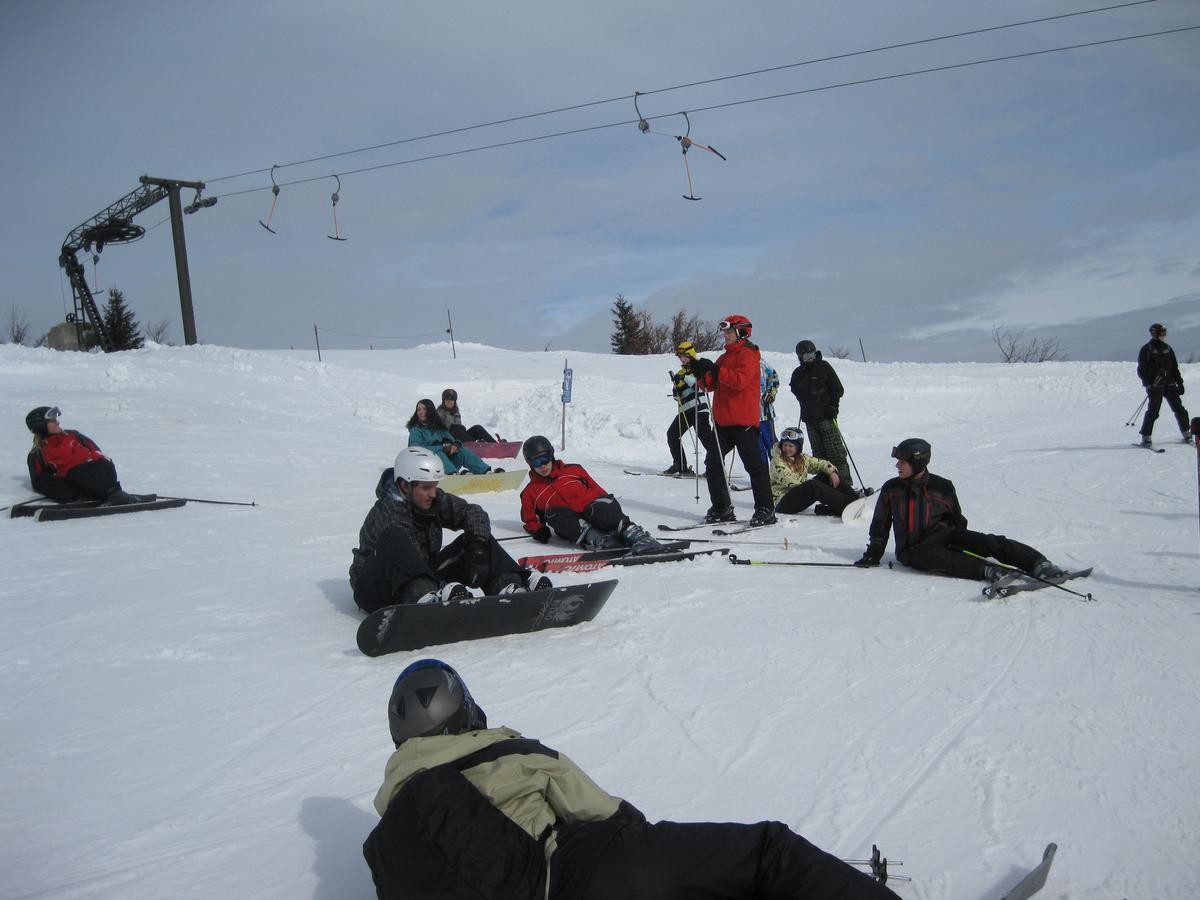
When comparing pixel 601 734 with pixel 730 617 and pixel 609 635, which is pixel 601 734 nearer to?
pixel 609 635

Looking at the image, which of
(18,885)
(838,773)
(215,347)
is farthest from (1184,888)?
(215,347)

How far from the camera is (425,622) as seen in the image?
16.3 feet

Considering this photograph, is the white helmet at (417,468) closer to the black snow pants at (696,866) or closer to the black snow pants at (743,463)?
the black snow pants at (696,866)

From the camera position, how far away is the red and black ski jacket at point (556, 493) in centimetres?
826

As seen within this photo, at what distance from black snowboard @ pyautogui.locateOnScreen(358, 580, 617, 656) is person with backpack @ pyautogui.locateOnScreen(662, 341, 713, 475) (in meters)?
3.87

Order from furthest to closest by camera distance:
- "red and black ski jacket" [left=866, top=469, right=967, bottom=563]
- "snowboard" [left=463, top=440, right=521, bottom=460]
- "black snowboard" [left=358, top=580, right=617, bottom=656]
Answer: "snowboard" [left=463, top=440, right=521, bottom=460] → "red and black ski jacket" [left=866, top=469, right=967, bottom=563] → "black snowboard" [left=358, top=580, right=617, bottom=656]

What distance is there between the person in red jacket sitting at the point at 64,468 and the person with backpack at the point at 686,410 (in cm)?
608

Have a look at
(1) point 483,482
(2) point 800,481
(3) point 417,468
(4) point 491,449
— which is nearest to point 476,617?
(3) point 417,468

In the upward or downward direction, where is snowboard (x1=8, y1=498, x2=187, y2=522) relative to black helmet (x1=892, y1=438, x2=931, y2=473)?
upward

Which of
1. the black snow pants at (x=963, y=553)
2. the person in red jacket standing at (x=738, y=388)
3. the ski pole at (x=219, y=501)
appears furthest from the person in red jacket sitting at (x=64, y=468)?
the black snow pants at (x=963, y=553)

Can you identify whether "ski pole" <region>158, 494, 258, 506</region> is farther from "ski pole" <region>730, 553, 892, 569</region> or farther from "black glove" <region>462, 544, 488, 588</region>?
"ski pole" <region>730, 553, 892, 569</region>

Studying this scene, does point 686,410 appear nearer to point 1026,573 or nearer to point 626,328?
point 1026,573

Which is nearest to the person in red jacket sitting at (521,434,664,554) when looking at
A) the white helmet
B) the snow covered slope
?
the snow covered slope

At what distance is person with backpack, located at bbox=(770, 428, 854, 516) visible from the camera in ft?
30.2
